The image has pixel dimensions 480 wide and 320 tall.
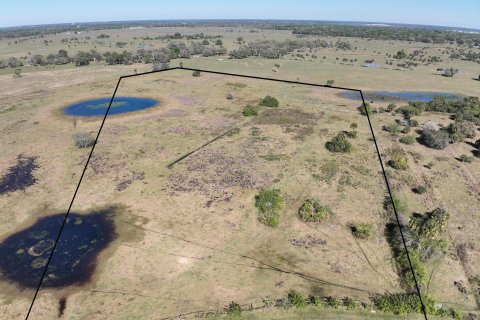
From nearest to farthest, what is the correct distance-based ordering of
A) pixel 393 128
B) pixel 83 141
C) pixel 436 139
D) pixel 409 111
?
A: pixel 83 141
pixel 436 139
pixel 393 128
pixel 409 111

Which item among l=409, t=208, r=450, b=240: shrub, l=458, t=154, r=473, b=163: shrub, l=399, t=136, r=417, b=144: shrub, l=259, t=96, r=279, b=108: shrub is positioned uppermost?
l=259, t=96, r=279, b=108: shrub

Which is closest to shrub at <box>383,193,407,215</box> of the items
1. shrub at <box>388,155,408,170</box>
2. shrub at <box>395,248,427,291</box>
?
shrub at <box>395,248,427,291</box>

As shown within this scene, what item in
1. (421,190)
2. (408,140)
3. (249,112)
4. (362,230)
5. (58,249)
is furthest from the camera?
(249,112)

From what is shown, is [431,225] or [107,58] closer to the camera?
[431,225]

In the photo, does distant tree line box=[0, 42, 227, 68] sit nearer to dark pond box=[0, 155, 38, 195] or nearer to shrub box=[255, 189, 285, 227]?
dark pond box=[0, 155, 38, 195]

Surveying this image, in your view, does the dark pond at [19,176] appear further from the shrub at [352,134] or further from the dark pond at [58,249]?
the shrub at [352,134]

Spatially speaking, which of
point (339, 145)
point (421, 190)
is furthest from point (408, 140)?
point (421, 190)

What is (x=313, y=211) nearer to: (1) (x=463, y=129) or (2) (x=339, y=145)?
(2) (x=339, y=145)

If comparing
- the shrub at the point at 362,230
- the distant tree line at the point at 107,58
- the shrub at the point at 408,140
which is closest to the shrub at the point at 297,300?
the shrub at the point at 362,230
